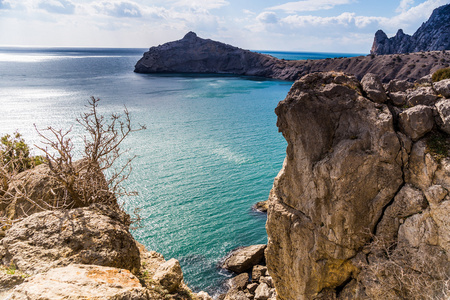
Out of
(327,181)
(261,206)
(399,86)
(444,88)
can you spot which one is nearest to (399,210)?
(327,181)

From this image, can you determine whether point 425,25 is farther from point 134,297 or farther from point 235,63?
point 134,297

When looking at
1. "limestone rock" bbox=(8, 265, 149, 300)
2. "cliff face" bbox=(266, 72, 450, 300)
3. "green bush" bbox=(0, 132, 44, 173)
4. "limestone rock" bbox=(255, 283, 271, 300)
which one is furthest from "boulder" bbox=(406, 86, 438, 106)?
"green bush" bbox=(0, 132, 44, 173)

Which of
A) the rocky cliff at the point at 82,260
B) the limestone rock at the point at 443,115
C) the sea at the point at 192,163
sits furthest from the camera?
the sea at the point at 192,163

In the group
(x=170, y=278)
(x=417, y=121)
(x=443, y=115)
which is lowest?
(x=170, y=278)

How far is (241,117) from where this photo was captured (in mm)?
62031

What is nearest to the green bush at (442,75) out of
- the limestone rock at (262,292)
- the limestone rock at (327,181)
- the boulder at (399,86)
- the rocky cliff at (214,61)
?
the boulder at (399,86)

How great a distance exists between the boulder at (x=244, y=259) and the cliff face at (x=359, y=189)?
762cm

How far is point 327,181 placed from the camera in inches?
498

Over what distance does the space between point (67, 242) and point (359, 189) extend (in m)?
10.7

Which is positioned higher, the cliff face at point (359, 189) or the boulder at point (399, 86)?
the boulder at point (399, 86)

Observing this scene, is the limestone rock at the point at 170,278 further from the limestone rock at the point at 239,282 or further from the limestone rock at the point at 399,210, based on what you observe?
the limestone rock at the point at 239,282

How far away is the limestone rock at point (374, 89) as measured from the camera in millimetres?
13031

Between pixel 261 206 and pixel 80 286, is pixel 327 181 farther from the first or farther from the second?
pixel 261 206

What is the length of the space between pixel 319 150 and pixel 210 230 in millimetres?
16265
